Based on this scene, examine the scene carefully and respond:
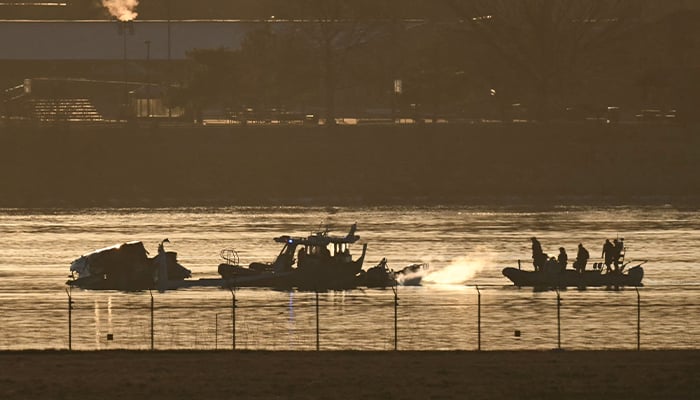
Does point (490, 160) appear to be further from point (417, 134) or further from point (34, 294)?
point (34, 294)

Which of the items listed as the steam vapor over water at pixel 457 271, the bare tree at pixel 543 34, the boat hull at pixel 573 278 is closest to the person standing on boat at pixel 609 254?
the boat hull at pixel 573 278

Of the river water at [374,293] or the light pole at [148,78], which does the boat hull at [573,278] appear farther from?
the light pole at [148,78]

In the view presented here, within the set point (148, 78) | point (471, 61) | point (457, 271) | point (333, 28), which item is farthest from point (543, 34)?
point (457, 271)

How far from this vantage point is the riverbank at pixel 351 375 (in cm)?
3688

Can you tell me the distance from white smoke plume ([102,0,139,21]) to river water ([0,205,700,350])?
223 feet

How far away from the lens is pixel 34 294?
186ft

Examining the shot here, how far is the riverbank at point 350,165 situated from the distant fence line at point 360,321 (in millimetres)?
39196

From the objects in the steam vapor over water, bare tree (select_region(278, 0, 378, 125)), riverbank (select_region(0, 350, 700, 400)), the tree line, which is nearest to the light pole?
the tree line

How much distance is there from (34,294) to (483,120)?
222ft

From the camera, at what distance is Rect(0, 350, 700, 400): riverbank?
36.9m

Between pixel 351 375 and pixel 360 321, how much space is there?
11.7m

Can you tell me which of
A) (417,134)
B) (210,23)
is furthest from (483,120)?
(210,23)

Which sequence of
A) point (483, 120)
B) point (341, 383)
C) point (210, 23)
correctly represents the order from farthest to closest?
point (210, 23), point (483, 120), point (341, 383)

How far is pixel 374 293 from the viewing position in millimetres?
58812
